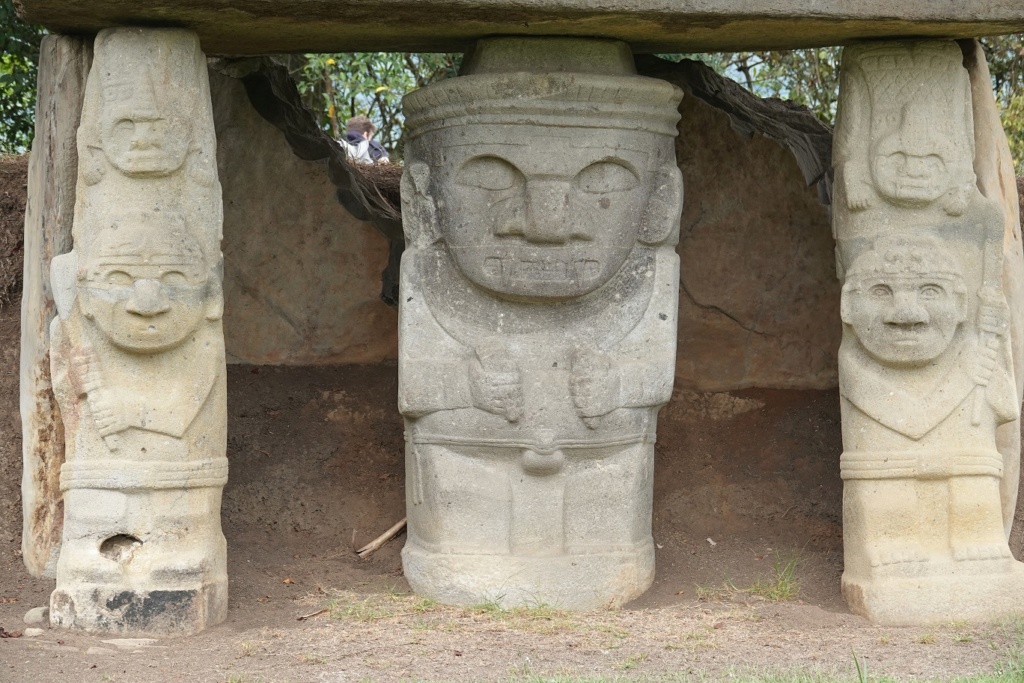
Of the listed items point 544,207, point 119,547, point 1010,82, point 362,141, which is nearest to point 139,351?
point 119,547

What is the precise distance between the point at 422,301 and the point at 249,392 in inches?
61.4

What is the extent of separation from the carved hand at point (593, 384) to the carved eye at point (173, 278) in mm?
1473

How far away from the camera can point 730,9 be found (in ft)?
16.6

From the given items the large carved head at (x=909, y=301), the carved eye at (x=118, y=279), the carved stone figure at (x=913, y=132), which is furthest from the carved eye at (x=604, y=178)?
the carved eye at (x=118, y=279)

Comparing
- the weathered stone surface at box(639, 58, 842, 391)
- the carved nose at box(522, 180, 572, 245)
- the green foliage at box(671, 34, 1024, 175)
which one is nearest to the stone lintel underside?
the carved nose at box(522, 180, 572, 245)

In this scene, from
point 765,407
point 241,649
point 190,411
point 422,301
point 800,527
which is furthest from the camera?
point 765,407

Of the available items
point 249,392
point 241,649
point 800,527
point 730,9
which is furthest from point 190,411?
point 800,527

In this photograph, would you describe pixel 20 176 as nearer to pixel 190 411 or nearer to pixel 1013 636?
pixel 190 411

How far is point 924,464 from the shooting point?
5.45m

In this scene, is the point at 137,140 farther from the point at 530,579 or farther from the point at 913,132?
the point at 913,132

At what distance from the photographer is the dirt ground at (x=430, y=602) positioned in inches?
190

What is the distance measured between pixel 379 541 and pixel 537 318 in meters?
1.33

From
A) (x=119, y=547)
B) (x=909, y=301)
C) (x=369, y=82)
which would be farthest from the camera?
(x=369, y=82)

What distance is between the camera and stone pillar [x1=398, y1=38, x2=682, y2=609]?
217 inches
